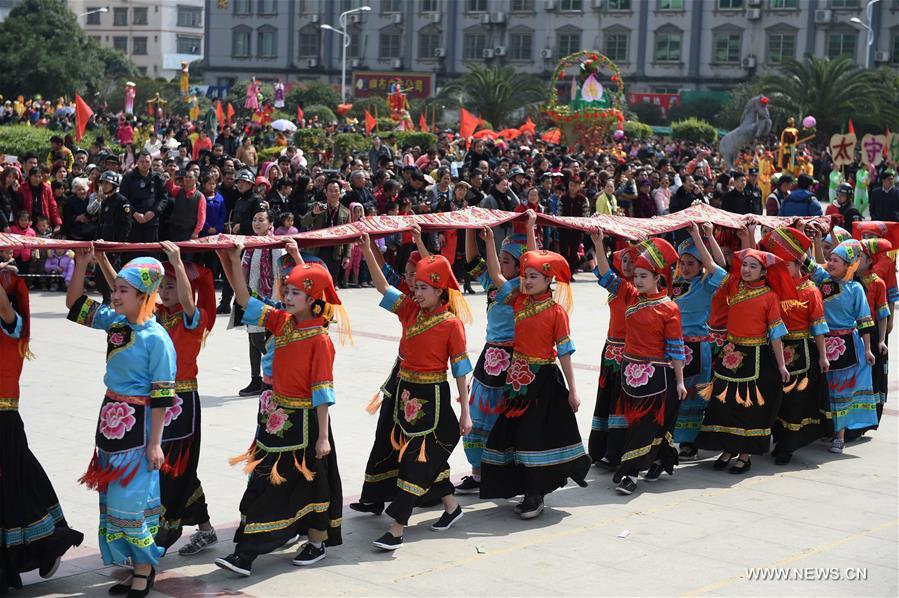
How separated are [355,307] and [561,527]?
877 centimetres

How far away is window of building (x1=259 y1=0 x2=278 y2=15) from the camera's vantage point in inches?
2945

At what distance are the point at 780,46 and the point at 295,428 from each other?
203ft

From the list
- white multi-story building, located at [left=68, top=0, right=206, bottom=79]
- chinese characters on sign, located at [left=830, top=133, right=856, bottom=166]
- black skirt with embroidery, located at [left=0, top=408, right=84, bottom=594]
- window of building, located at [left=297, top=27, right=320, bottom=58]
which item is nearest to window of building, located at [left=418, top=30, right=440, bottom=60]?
window of building, located at [left=297, top=27, right=320, bottom=58]

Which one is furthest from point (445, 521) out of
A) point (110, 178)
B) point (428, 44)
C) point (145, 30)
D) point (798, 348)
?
point (145, 30)

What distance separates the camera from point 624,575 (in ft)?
22.0

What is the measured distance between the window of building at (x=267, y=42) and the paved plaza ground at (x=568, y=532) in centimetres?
6680

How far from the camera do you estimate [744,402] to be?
351 inches

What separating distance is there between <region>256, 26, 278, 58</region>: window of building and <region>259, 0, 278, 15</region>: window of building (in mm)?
906

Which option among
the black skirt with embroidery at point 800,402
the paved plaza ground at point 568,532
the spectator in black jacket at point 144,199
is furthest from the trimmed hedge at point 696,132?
the black skirt with embroidery at point 800,402

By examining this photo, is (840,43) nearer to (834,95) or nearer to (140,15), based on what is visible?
(834,95)

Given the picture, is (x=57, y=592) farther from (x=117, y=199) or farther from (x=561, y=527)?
(x=117, y=199)

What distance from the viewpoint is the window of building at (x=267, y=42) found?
247ft

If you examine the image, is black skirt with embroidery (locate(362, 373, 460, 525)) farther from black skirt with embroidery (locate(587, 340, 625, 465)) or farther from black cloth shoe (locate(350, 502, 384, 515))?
black skirt with embroidery (locate(587, 340, 625, 465))

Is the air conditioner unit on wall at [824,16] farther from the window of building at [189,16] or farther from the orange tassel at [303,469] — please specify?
the orange tassel at [303,469]
